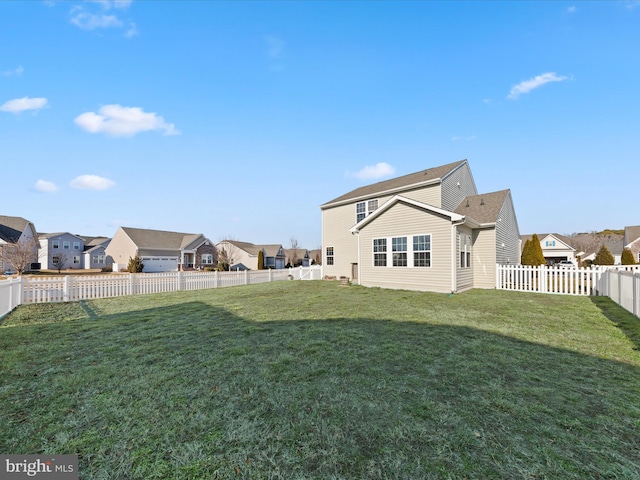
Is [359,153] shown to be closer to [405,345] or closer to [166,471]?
[405,345]

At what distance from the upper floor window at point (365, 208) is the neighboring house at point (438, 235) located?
0.15 m

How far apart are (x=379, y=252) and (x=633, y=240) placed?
4781cm

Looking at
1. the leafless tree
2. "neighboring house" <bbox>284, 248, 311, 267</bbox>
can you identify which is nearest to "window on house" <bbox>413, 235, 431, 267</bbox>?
the leafless tree

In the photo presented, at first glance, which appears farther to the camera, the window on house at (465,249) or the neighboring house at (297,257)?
Result: the neighboring house at (297,257)

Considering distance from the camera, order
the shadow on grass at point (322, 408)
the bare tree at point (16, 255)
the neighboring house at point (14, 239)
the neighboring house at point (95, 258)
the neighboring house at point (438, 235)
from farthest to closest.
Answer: the neighboring house at point (95, 258) → the neighboring house at point (14, 239) → the bare tree at point (16, 255) → the neighboring house at point (438, 235) → the shadow on grass at point (322, 408)

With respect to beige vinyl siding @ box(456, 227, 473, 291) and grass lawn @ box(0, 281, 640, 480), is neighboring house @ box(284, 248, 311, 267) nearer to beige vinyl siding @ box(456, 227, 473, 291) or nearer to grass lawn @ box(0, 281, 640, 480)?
beige vinyl siding @ box(456, 227, 473, 291)

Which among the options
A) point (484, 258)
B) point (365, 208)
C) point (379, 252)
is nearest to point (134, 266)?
point (365, 208)

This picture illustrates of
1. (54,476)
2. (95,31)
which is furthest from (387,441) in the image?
(95,31)

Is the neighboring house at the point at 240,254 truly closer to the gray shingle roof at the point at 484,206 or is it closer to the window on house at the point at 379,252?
the window on house at the point at 379,252

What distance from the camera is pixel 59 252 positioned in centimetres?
3956

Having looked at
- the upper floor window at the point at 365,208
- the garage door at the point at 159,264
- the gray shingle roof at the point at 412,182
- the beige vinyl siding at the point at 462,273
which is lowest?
the garage door at the point at 159,264

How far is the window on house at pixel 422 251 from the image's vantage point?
12188 mm

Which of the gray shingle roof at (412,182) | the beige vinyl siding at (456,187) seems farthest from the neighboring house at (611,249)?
the gray shingle roof at (412,182)

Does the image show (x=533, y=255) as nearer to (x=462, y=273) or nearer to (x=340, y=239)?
(x=462, y=273)
